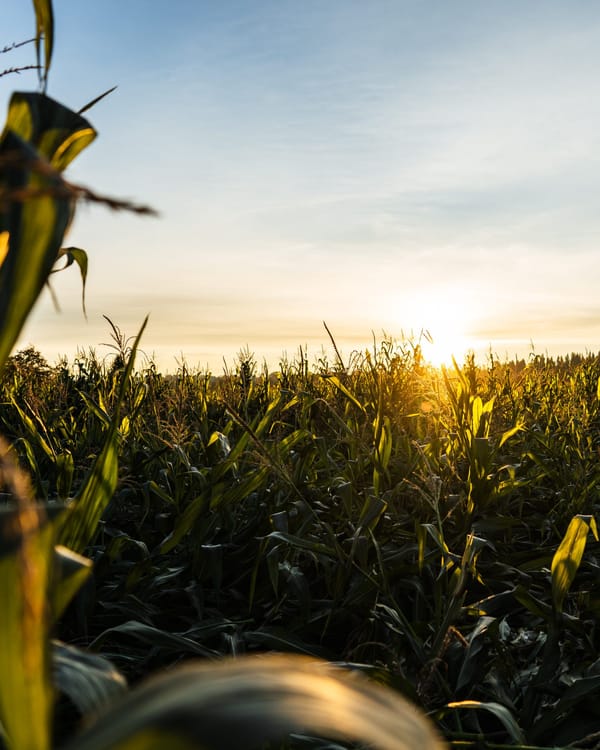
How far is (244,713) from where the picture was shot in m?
0.28

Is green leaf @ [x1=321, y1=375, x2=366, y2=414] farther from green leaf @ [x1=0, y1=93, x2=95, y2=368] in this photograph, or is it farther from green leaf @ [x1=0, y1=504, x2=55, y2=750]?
green leaf @ [x1=0, y1=504, x2=55, y2=750]

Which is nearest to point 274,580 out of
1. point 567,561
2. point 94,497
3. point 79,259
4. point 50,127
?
point 567,561

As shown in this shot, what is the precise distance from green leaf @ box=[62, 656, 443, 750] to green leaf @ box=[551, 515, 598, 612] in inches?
49.0

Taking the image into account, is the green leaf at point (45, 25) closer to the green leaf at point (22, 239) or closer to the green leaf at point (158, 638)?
the green leaf at point (22, 239)

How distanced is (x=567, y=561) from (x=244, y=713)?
4.41 feet

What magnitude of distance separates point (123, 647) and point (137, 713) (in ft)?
4.42

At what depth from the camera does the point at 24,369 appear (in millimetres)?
5973

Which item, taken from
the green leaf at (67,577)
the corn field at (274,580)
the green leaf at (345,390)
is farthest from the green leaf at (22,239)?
the green leaf at (345,390)

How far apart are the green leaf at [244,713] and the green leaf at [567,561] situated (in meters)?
1.25

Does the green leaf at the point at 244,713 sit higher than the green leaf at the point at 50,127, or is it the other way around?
the green leaf at the point at 50,127

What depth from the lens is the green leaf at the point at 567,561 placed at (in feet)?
4.66

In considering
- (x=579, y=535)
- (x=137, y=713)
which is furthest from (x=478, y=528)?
(x=137, y=713)

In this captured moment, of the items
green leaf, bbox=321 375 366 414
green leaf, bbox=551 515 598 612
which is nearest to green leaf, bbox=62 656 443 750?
green leaf, bbox=551 515 598 612

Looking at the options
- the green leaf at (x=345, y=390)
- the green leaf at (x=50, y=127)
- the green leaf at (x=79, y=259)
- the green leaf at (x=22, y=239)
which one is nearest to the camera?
the green leaf at (x=22, y=239)
